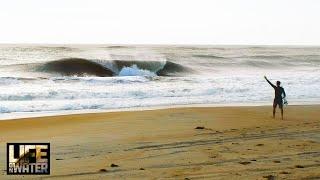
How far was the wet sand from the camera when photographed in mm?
6336

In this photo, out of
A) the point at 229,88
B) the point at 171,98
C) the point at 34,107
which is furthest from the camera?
the point at 229,88

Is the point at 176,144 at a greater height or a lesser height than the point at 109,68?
greater

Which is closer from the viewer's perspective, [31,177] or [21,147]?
[31,177]

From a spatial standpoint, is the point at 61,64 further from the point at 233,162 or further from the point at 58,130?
the point at 233,162

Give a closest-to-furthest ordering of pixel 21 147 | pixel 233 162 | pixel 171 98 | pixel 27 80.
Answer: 1. pixel 233 162
2. pixel 21 147
3. pixel 171 98
4. pixel 27 80

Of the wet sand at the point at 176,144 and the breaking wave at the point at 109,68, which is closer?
the wet sand at the point at 176,144

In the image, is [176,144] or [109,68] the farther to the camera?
[109,68]

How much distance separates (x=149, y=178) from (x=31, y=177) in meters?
1.46

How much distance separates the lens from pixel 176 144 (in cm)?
819

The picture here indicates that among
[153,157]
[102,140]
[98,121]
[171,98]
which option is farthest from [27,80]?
[153,157]

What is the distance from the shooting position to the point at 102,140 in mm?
8609

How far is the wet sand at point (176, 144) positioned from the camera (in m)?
6.34

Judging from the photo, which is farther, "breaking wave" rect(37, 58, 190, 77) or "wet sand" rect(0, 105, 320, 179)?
"breaking wave" rect(37, 58, 190, 77)

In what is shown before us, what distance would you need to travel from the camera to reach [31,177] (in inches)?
234
